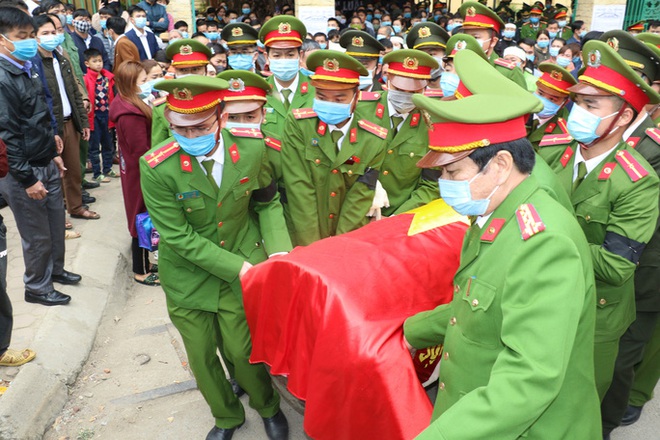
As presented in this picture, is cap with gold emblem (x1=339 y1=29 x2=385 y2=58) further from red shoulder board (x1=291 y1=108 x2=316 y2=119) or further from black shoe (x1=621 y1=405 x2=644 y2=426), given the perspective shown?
black shoe (x1=621 y1=405 x2=644 y2=426)

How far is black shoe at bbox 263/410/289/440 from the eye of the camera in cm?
292

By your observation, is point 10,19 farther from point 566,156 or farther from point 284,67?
point 566,156

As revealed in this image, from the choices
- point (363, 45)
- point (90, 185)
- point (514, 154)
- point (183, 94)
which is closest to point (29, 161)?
point (183, 94)

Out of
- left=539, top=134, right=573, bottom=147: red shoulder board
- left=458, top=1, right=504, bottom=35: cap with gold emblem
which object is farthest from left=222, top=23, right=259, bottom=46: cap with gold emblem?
left=539, top=134, right=573, bottom=147: red shoulder board

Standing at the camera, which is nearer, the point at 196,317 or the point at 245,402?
the point at 196,317

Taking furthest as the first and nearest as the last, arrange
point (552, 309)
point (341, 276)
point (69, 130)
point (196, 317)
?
point (69, 130), point (196, 317), point (341, 276), point (552, 309)

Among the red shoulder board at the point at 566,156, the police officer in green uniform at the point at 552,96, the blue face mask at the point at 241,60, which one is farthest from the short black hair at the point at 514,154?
the blue face mask at the point at 241,60

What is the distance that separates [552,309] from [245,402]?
247 cm

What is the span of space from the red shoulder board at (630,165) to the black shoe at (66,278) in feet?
12.2

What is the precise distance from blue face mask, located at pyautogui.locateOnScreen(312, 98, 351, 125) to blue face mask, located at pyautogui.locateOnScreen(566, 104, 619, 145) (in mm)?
1246

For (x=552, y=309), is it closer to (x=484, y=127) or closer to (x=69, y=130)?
(x=484, y=127)

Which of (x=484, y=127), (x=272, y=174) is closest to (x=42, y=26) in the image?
(x=272, y=174)

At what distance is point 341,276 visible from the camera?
2.23 m

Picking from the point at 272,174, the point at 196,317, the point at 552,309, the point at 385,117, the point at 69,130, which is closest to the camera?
the point at 552,309
